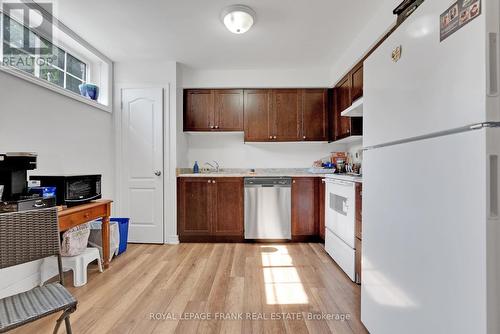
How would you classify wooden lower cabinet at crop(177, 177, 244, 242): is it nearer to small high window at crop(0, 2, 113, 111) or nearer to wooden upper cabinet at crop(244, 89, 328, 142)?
wooden upper cabinet at crop(244, 89, 328, 142)

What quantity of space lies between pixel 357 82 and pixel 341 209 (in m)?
1.40

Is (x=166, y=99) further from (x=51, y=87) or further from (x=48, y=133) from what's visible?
(x=48, y=133)

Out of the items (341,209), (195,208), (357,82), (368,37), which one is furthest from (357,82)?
(195,208)

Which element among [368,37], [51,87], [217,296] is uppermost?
[368,37]

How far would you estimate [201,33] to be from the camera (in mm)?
2650

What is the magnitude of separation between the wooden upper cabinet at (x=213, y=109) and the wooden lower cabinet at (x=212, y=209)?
2.69ft

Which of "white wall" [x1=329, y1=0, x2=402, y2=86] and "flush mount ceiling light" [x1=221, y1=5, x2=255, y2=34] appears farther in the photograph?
"flush mount ceiling light" [x1=221, y1=5, x2=255, y2=34]

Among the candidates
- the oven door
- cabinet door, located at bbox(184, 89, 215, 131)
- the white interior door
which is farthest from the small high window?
the oven door

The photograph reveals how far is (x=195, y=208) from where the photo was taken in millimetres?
3361

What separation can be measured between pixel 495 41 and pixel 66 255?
115 inches

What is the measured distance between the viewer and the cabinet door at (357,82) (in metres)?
2.60

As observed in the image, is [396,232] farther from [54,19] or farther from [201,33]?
[54,19]

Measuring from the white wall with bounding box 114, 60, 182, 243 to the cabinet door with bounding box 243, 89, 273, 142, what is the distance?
3.32ft

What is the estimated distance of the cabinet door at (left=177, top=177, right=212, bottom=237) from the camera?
335cm
